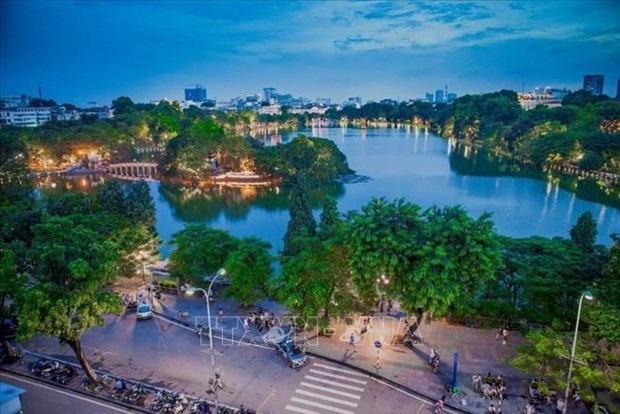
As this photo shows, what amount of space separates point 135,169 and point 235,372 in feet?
270

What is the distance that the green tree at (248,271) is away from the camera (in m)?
24.0

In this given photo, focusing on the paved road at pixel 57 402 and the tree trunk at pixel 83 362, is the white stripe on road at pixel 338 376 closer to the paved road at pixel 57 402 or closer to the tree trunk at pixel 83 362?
the paved road at pixel 57 402

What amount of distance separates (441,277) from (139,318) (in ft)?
56.9

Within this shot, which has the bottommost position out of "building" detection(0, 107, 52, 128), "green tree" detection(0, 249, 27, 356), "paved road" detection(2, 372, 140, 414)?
"paved road" detection(2, 372, 140, 414)

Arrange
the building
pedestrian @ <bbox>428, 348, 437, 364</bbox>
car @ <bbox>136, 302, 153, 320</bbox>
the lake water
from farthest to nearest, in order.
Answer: the building, the lake water, car @ <bbox>136, 302, 153, 320</bbox>, pedestrian @ <bbox>428, 348, 437, 364</bbox>

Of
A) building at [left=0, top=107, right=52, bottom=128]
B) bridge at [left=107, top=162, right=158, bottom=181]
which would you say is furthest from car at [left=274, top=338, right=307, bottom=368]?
building at [left=0, top=107, right=52, bottom=128]

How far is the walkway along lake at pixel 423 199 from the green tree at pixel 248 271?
18.5 m

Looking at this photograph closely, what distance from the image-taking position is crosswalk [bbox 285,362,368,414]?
17250mm

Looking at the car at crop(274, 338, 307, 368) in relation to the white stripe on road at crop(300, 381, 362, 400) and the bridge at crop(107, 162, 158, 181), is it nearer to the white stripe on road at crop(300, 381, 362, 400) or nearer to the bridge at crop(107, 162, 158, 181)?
the white stripe on road at crop(300, 381, 362, 400)

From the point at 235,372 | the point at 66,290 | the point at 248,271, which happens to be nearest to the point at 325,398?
the point at 235,372

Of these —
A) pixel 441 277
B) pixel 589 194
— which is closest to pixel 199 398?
pixel 441 277

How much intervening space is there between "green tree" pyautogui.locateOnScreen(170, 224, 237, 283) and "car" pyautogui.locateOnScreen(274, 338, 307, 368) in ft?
23.9

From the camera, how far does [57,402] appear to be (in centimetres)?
1755

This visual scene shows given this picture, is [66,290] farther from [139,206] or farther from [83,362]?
[139,206]
